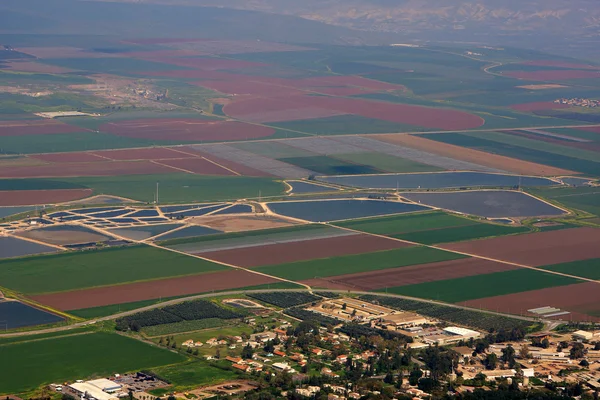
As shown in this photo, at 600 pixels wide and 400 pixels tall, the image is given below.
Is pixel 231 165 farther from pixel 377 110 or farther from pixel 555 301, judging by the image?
pixel 555 301

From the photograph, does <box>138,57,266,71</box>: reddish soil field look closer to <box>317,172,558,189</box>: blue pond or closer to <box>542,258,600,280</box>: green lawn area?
<box>317,172,558,189</box>: blue pond

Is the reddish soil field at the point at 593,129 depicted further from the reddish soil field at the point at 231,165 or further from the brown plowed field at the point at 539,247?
the brown plowed field at the point at 539,247

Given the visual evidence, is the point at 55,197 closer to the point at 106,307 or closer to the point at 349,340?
the point at 106,307

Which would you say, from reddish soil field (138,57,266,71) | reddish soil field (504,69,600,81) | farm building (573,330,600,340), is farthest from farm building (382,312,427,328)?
reddish soil field (504,69,600,81)

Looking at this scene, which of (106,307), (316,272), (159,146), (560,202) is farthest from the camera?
(159,146)

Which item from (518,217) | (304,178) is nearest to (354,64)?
(304,178)

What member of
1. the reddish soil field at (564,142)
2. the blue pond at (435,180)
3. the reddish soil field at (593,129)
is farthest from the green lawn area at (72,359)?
the reddish soil field at (593,129)
